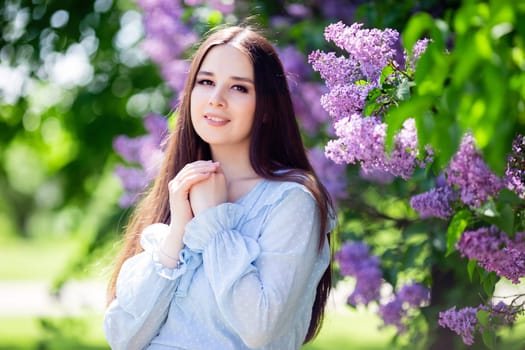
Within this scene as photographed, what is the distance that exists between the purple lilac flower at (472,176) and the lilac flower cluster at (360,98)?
0.15m

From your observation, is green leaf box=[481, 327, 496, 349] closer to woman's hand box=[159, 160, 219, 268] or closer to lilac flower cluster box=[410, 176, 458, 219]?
lilac flower cluster box=[410, 176, 458, 219]

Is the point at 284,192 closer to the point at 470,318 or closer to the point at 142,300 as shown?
the point at 142,300

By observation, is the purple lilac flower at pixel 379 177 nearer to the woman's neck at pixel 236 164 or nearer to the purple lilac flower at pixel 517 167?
the woman's neck at pixel 236 164

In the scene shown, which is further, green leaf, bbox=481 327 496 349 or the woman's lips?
the woman's lips

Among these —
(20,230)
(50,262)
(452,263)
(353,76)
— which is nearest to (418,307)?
(452,263)

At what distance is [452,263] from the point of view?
150 inches

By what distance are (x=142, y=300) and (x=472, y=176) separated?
1.05 m

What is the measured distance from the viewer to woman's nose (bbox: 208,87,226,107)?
8.55ft

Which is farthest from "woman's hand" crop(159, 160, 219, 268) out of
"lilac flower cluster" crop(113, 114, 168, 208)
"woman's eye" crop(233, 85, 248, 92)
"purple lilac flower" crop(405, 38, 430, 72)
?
"lilac flower cluster" crop(113, 114, 168, 208)

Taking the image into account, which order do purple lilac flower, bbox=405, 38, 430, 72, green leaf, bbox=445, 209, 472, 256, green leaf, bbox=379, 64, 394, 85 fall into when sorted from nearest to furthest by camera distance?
green leaf, bbox=445, 209, 472, 256 < purple lilac flower, bbox=405, 38, 430, 72 < green leaf, bbox=379, 64, 394, 85

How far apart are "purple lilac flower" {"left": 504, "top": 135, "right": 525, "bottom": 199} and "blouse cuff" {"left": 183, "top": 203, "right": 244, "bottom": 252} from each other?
2.53ft

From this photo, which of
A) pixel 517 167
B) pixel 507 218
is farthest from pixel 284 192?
pixel 507 218

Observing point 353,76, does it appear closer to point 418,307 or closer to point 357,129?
point 357,129

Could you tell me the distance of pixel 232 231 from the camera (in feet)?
8.15
